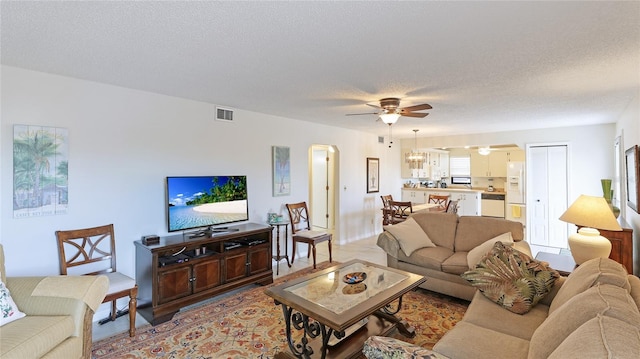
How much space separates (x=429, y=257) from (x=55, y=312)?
3331mm

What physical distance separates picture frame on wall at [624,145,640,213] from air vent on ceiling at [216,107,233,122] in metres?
4.62

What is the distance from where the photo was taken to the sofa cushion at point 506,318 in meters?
1.88

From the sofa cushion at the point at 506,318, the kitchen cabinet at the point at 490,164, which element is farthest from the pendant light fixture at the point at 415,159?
the sofa cushion at the point at 506,318

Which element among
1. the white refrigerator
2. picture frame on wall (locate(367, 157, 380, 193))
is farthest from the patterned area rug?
the white refrigerator

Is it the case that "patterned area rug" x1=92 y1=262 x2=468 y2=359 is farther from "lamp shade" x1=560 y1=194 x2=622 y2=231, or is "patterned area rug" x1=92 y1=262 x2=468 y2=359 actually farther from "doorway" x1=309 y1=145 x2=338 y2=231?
"doorway" x1=309 y1=145 x2=338 y2=231

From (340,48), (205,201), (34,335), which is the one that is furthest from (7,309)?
(340,48)

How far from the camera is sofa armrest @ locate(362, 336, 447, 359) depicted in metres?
1.06

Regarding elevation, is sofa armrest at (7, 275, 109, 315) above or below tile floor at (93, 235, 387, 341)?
above

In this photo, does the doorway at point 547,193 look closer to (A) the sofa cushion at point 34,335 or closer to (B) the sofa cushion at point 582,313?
(B) the sofa cushion at point 582,313

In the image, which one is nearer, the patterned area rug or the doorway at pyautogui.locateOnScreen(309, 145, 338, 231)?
the patterned area rug

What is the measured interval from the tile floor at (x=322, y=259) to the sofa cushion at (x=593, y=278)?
9.76 feet

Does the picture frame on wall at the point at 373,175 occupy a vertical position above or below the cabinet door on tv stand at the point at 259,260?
above

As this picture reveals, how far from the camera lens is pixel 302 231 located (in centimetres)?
484

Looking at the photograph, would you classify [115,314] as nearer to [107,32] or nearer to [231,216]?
[231,216]
